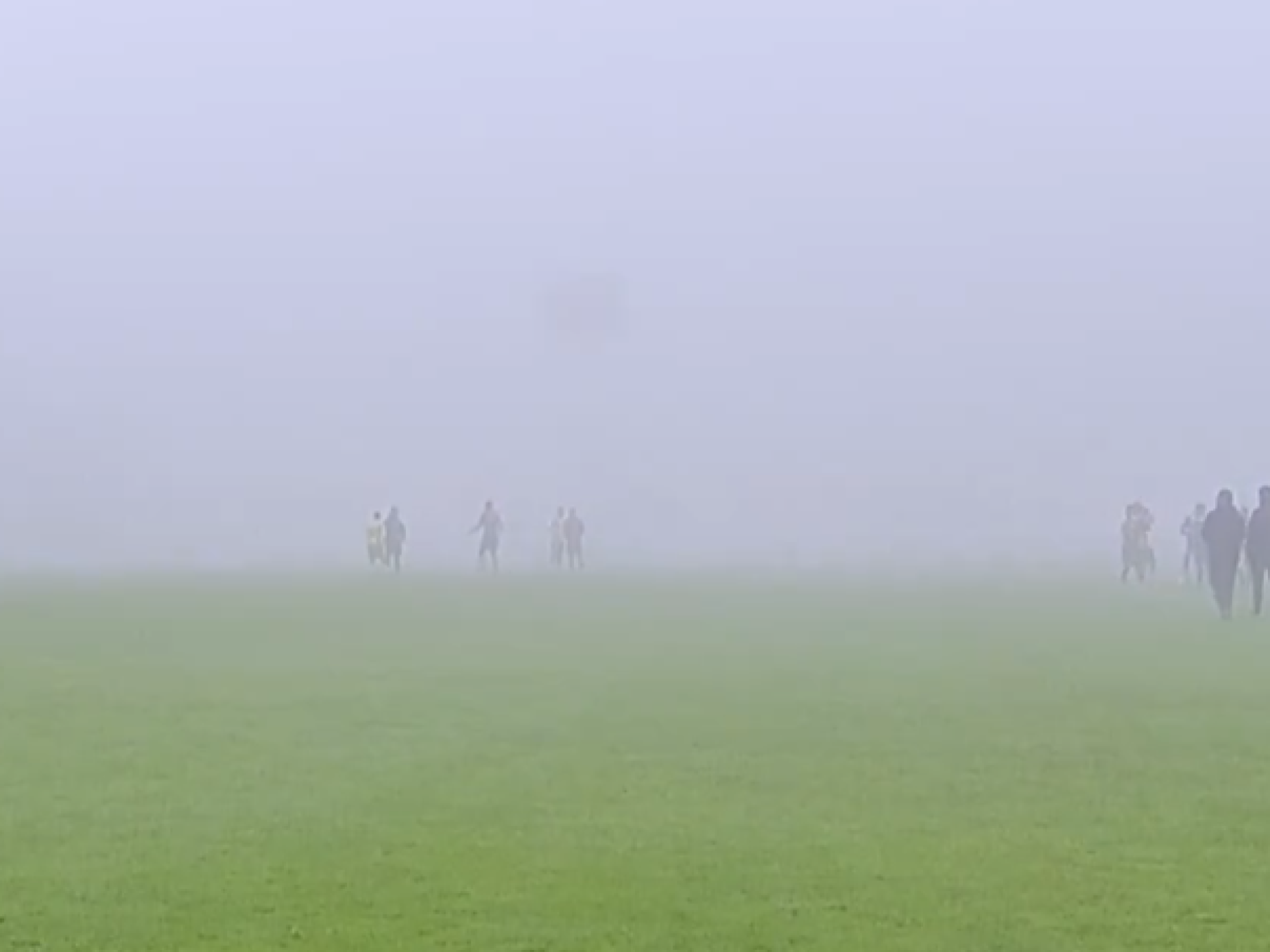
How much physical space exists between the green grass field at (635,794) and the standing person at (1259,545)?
421 cm

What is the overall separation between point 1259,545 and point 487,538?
2207 cm

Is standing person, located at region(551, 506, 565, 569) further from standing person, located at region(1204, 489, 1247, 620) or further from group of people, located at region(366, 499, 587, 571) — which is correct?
standing person, located at region(1204, 489, 1247, 620)

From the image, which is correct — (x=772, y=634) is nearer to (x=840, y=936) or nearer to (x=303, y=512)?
(x=840, y=936)

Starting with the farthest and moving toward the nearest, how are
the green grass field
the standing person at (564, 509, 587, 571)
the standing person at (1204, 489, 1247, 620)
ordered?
the standing person at (564, 509, 587, 571) < the standing person at (1204, 489, 1247, 620) < the green grass field

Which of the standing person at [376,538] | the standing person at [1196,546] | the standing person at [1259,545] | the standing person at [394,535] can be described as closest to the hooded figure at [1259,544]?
the standing person at [1259,545]

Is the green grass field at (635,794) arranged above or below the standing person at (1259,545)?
below

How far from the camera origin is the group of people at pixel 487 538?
4872cm

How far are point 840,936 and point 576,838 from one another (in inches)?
100.0

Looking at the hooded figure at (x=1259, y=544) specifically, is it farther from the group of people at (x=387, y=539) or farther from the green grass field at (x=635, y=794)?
the group of people at (x=387, y=539)

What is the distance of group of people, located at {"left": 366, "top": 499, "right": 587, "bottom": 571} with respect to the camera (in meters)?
48.7

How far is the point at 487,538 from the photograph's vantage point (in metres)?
49.2

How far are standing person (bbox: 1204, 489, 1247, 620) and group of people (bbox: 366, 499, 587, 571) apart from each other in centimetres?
2080

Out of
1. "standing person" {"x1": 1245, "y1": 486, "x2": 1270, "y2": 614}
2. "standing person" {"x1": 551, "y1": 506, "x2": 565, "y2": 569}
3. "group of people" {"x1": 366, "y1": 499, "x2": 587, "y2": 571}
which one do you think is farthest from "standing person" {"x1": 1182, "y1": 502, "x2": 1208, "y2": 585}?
"standing person" {"x1": 551, "y1": 506, "x2": 565, "y2": 569}

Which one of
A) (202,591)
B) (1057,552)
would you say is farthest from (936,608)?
(1057,552)
